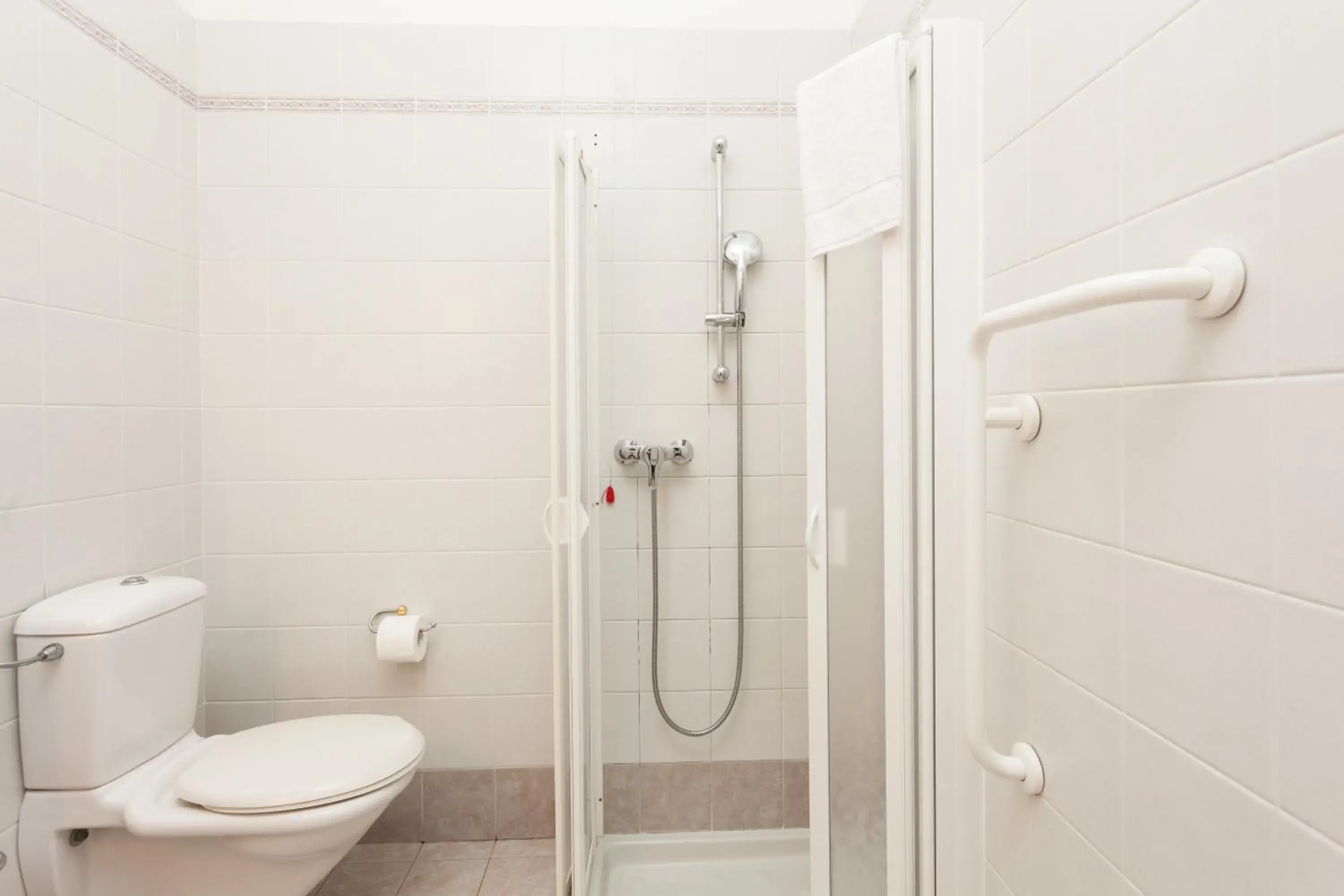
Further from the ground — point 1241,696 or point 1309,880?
point 1241,696

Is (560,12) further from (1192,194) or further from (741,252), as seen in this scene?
(1192,194)

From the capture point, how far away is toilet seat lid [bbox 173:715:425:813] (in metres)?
1.37

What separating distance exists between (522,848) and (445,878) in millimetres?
218

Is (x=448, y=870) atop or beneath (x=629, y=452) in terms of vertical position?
beneath

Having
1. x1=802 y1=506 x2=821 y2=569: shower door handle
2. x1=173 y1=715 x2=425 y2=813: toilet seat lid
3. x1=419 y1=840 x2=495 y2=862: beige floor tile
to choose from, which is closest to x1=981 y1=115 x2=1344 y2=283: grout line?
x1=802 y1=506 x2=821 y2=569: shower door handle

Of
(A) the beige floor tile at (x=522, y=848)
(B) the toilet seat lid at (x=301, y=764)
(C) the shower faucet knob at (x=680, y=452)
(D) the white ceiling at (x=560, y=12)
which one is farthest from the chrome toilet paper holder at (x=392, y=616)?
(D) the white ceiling at (x=560, y=12)

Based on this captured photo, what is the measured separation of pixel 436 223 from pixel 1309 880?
2.06 meters

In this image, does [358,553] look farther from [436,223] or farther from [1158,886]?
[1158,886]

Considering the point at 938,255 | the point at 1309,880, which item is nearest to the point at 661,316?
the point at 938,255

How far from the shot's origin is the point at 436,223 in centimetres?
196

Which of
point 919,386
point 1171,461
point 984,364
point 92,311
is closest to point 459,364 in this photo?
point 92,311

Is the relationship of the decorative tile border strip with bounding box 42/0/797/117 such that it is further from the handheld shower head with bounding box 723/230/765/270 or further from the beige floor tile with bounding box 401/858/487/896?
the beige floor tile with bounding box 401/858/487/896

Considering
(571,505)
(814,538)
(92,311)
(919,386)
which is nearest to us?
Result: (919,386)

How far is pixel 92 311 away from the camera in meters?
1.57
